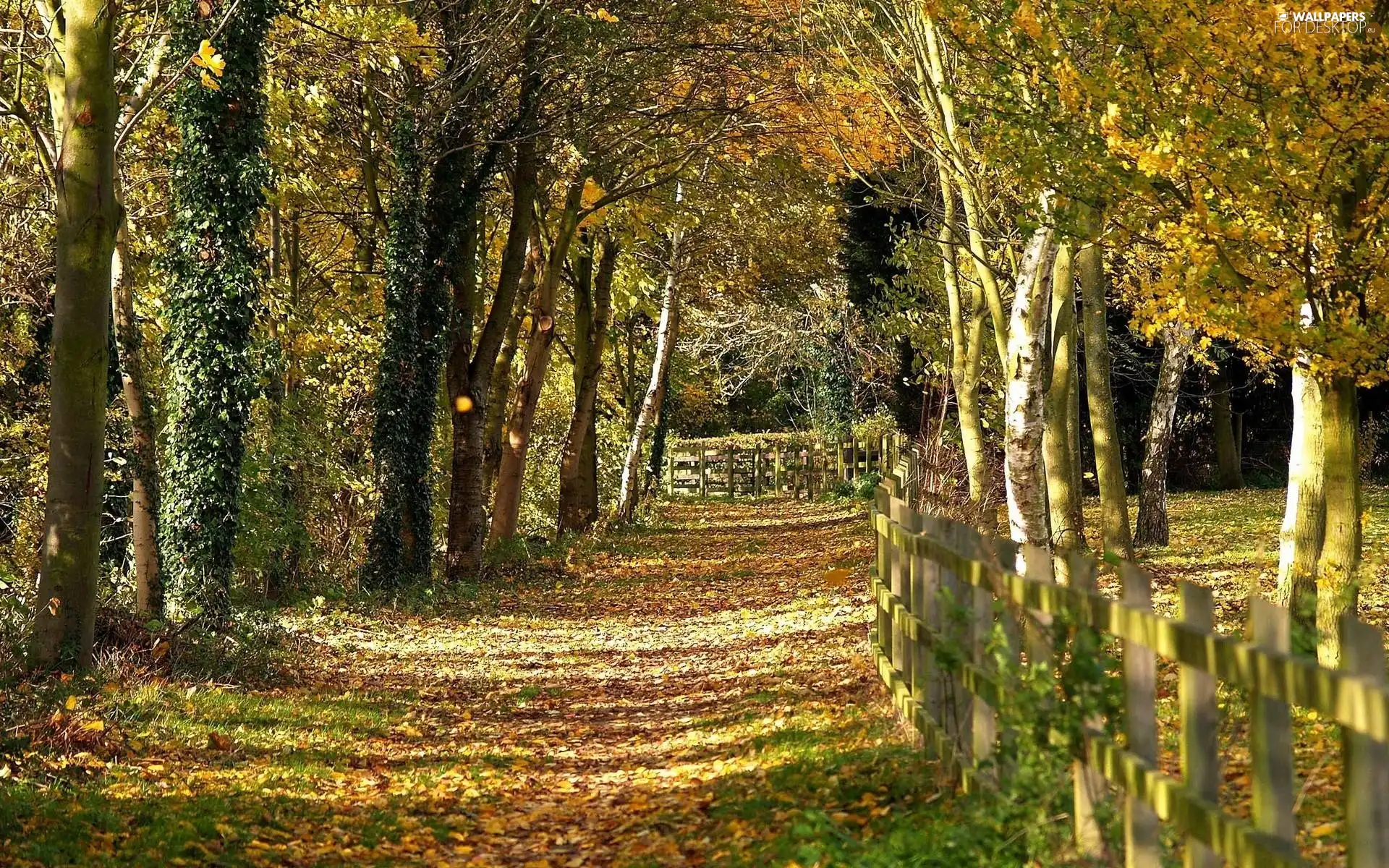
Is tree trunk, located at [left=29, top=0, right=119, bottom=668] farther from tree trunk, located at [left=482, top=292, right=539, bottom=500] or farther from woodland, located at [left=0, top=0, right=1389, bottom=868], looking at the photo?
tree trunk, located at [left=482, top=292, right=539, bottom=500]

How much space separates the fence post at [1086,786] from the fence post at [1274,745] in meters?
1.13

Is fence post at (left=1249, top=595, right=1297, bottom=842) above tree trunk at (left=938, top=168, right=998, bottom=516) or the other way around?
the other way around

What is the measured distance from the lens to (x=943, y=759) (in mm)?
6453

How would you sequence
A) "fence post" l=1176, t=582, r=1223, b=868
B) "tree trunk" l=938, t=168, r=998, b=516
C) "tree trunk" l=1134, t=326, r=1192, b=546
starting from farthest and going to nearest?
"tree trunk" l=1134, t=326, r=1192, b=546, "tree trunk" l=938, t=168, r=998, b=516, "fence post" l=1176, t=582, r=1223, b=868

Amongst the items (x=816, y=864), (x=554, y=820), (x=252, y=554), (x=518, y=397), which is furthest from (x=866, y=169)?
(x=816, y=864)

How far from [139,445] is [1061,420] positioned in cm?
1042

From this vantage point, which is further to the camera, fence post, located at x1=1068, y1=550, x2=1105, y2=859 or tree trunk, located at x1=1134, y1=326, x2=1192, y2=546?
tree trunk, located at x1=1134, y1=326, x2=1192, y2=546

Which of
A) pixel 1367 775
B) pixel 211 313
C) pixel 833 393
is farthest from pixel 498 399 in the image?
pixel 833 393

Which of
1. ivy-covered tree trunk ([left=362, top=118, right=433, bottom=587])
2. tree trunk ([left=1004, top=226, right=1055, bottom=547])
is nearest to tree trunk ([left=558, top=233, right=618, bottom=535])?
ivy-covered tree trunk ([left=362, top=118, right=433, bottom=587])

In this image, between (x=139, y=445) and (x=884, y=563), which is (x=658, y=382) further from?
(x=884, y=563)

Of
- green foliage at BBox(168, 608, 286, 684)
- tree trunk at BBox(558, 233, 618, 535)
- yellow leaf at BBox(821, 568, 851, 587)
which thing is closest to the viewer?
green foliage at BBox(168, 608, 286, 684)

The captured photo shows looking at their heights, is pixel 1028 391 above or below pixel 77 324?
below

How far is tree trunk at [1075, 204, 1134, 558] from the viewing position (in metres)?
18.1

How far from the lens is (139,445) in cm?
1530
